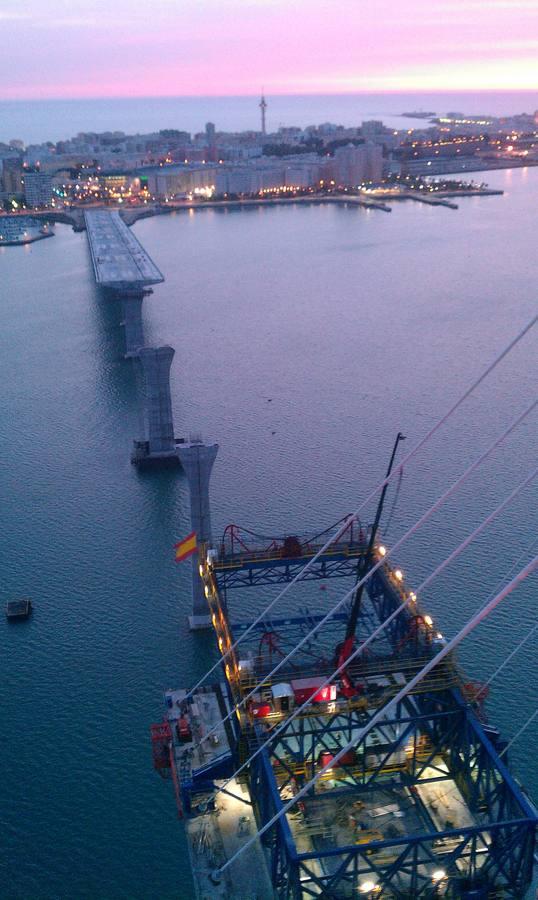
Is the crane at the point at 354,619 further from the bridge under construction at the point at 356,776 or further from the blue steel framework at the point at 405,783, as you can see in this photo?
the blue steel framework at the point at 405,783

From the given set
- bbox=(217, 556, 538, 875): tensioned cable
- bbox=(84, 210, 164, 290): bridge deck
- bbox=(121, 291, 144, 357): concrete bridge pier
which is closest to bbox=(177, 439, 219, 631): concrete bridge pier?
bbox=(217, 556, 538, 875): tensioned cable

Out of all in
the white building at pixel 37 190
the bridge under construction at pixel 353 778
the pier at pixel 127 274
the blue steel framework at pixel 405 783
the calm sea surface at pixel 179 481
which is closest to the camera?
the blue steel framework at pixel 405 783

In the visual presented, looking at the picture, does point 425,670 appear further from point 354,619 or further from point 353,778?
point 354,619

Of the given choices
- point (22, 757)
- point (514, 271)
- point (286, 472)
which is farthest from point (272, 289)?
point (22, 757)

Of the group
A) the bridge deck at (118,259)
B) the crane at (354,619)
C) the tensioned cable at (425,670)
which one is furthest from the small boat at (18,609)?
the bridge deck at (118,259)

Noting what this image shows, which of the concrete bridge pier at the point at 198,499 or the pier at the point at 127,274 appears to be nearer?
the concrete bridge pier at the point at 198,499

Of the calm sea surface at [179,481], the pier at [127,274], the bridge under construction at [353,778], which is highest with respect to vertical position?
the pier at [127,274]

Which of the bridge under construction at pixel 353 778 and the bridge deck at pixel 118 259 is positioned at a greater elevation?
the bridge deck at pixel 118 259
